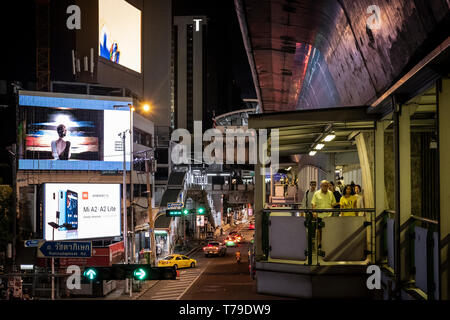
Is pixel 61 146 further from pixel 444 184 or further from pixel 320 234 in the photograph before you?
pixel 444 184

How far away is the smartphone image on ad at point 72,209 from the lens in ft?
145

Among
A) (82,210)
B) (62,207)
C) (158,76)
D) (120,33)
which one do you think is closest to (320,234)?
(62,207)

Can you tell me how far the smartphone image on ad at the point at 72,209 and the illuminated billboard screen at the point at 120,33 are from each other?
2537 cm

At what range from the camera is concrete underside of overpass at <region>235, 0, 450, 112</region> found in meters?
7.11

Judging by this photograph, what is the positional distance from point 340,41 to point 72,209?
37.7 metres

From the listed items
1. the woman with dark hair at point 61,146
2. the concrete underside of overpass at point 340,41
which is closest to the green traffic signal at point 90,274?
the concrete underside of overpass at point 340,41

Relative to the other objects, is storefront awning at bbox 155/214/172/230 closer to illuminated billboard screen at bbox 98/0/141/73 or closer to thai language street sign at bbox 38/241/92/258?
illuminated billboard screen at bbox 98/0/141/73

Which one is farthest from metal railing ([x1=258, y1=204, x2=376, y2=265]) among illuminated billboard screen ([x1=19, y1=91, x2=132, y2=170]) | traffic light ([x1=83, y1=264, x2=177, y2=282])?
illuminated billboard screen ([x1=19, y1=91, x2=132, y2=170])

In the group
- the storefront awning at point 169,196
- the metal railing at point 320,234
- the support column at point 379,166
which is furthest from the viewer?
the storefront awning at point 169,196

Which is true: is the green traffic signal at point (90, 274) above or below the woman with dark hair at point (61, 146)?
below

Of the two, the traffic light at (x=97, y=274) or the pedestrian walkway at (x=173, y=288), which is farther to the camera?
the pedestrian walkway at (x=173, y=288)

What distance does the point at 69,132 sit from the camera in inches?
1943

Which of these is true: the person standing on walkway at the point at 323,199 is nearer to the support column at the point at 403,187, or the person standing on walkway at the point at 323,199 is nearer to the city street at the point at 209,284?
the support column at the point at 403,187

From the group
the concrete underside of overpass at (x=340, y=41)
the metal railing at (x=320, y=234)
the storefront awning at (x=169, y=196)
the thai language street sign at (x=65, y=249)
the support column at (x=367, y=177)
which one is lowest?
the thai language street sign at (x=65, y=249)
